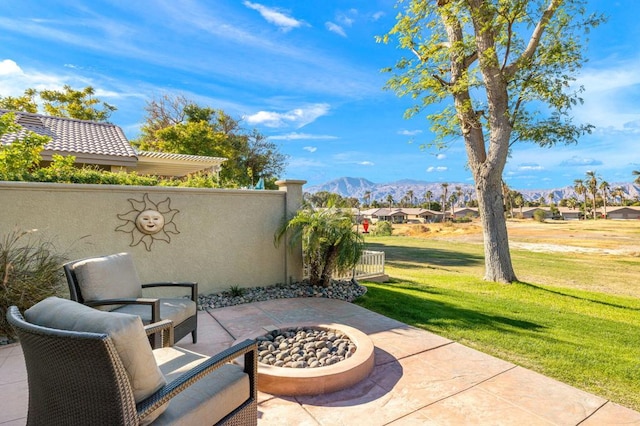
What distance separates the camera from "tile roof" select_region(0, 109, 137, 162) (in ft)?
30.0

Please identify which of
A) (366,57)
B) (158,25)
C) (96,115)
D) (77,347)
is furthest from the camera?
(96,115)

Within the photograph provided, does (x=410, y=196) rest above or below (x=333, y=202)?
above

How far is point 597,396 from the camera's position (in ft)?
9.04

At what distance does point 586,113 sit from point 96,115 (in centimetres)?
2631

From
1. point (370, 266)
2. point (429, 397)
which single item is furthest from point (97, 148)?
point (429, 397)

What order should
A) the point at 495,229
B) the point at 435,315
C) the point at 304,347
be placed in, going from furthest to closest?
1. the point at 495,229
2. the point at 435,315
3. the point at 304,347

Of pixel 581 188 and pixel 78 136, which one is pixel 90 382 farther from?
pixel 581 188

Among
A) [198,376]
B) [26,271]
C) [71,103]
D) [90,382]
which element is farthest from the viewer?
[71,103]

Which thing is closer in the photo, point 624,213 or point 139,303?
point 139,303

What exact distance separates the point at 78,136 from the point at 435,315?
12224mm

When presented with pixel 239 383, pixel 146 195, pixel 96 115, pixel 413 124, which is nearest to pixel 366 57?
pixel 413 124

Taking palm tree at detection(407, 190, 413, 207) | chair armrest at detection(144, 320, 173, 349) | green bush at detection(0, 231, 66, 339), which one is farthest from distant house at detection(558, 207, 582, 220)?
green bush at detection(0, 231, 66, 339)

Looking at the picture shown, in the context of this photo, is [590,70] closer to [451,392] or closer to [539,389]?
[539,389]

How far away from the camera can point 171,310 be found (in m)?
3.35
